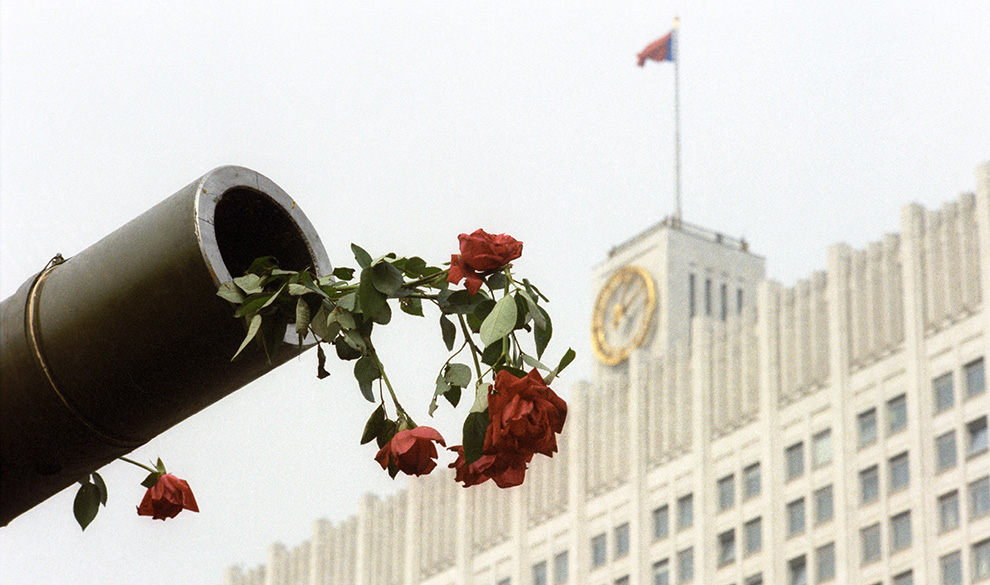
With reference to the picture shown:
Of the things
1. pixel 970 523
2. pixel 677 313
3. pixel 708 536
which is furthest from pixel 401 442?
pixel 677 313

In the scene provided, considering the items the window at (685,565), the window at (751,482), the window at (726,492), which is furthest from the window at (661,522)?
the window at (751,482)

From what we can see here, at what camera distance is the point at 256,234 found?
4.29 m

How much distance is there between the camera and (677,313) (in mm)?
93438

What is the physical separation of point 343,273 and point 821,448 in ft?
237

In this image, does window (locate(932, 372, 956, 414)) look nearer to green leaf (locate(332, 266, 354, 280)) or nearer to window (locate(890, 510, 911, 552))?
window (locate(890, 510, 911, 552))

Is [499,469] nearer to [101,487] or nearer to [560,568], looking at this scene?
[101,487]

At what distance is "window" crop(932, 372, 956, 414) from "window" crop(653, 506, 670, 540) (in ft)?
47.5

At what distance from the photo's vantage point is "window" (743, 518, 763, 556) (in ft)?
249

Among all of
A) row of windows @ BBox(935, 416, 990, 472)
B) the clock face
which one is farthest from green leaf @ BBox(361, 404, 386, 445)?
the clock face

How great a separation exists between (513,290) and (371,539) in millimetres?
90422

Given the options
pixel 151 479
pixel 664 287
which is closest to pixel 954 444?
pixel 664 287

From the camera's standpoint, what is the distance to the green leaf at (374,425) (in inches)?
182

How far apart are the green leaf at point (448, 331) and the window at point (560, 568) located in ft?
263

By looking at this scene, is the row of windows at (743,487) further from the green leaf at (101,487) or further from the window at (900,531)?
the green leaf at (101,487)
